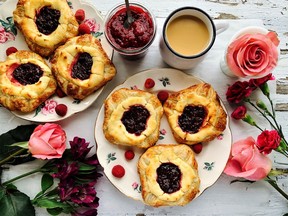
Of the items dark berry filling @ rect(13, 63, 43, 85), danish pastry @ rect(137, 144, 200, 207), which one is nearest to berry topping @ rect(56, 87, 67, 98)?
dark berry filling @ rect(13, 63, 43, 85)

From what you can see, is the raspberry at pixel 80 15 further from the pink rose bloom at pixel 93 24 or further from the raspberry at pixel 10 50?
the raspberry at pixel 10 50

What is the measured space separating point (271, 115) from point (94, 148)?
798mm

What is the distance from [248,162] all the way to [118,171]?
1.81 ft

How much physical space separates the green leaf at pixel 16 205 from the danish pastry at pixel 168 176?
51 cm

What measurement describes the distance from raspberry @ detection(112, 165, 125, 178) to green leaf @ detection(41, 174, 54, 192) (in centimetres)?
29

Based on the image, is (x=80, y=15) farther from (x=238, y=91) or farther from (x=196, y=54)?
(x=238, y=91)

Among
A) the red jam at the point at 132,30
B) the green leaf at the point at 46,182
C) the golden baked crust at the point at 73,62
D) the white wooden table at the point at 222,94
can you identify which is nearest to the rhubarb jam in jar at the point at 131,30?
the red jam at the point at 132,30

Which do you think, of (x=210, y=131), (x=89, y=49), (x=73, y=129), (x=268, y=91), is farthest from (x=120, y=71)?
(x=268, y=91)

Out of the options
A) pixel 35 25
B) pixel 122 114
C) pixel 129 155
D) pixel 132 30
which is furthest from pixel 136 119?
pixel 35 25

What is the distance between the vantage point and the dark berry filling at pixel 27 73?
1971 millimetres

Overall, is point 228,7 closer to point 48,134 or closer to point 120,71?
point 120,71

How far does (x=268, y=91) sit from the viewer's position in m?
2.02

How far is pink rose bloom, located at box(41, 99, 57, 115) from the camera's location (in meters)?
2.01

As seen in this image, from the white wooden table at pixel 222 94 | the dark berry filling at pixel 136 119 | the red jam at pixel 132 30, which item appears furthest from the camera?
the white wooden table at pixel 222 94
